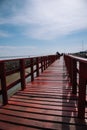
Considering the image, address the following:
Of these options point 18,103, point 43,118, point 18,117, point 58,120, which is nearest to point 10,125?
point 18,117

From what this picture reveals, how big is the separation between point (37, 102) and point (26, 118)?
1044mm

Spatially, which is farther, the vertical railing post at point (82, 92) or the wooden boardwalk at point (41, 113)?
the vertical railing post at point (82, 92)

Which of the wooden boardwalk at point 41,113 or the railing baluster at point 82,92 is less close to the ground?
the railing baluster at point 82,92

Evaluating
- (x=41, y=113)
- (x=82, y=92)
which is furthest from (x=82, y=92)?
(x=41, y=113)

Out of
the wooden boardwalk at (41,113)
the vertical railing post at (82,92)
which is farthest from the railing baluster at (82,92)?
the wooden boardwalk at (41,113)

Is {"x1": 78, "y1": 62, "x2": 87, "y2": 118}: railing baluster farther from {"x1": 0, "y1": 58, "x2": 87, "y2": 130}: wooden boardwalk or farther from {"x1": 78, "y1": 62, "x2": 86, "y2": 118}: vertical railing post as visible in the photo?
{"x1": 0, "y1": 58, "x2": 87, "y2": 130}: wooden boardwalk

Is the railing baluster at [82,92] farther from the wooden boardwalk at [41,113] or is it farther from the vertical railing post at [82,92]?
the wooden boardwalk at [41,113]

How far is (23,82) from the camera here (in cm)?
600

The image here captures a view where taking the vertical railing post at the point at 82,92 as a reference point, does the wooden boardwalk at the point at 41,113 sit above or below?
below

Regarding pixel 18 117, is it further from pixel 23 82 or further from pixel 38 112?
pixel 23 82

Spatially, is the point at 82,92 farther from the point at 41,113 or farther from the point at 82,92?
the point at 41,113

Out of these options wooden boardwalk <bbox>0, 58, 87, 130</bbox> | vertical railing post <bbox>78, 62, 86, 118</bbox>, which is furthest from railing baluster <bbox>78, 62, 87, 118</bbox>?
wooden boardwalk <bbox>0, 58, 87, 130</bbox>

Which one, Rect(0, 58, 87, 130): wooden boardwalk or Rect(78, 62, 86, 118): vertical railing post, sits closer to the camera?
Rect(0, 58, 87, 130): wooden boardwalk

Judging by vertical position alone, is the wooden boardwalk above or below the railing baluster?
Answer: below
